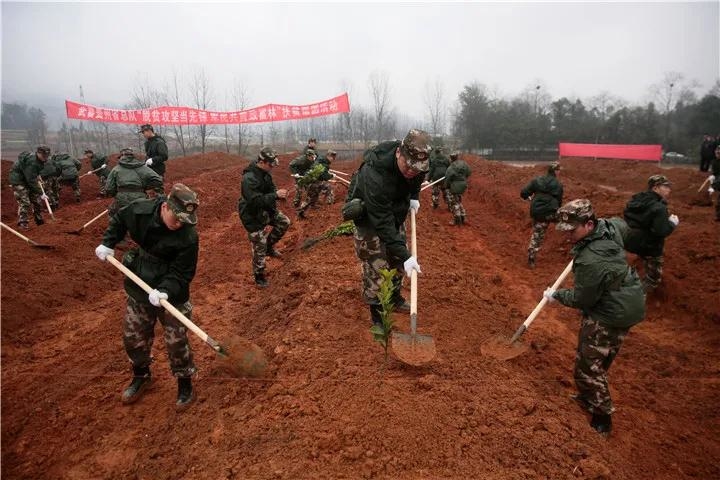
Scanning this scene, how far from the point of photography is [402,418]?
2908 mm

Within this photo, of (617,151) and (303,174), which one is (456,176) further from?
(617,151)

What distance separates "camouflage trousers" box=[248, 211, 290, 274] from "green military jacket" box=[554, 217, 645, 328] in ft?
15.2

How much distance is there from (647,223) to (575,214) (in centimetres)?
317

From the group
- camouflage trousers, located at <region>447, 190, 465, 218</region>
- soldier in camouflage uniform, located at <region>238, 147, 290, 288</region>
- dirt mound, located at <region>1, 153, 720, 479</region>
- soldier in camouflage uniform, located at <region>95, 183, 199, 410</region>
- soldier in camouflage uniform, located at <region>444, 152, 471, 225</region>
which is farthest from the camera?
camouflage trousers, located at <region>447, 190, 465, 218</region>

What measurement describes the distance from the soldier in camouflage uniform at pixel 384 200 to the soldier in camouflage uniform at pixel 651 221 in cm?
347

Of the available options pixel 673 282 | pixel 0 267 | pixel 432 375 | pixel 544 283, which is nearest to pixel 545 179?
pixel 544 283

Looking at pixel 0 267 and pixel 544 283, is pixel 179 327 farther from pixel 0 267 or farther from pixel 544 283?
pixel 544 283

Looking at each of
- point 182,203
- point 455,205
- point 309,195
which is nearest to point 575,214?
point 182,203

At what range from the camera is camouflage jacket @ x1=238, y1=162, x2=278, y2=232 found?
5980 mm

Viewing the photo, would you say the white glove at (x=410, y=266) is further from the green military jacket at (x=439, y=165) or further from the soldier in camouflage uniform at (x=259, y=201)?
the green military jacket at (x=439, y=165)

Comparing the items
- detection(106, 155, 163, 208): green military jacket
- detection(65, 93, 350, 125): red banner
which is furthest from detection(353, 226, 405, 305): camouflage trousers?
detection(65, 93, 350, 125): red banner

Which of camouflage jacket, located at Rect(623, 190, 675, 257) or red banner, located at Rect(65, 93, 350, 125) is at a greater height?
red banner, located at Rect(65, 93, 350, 125)

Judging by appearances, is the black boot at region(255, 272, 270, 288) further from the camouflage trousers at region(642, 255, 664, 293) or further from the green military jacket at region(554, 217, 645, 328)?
the camouflage trousers at region(642, 255, 664, 293)

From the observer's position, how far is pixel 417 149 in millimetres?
3537
